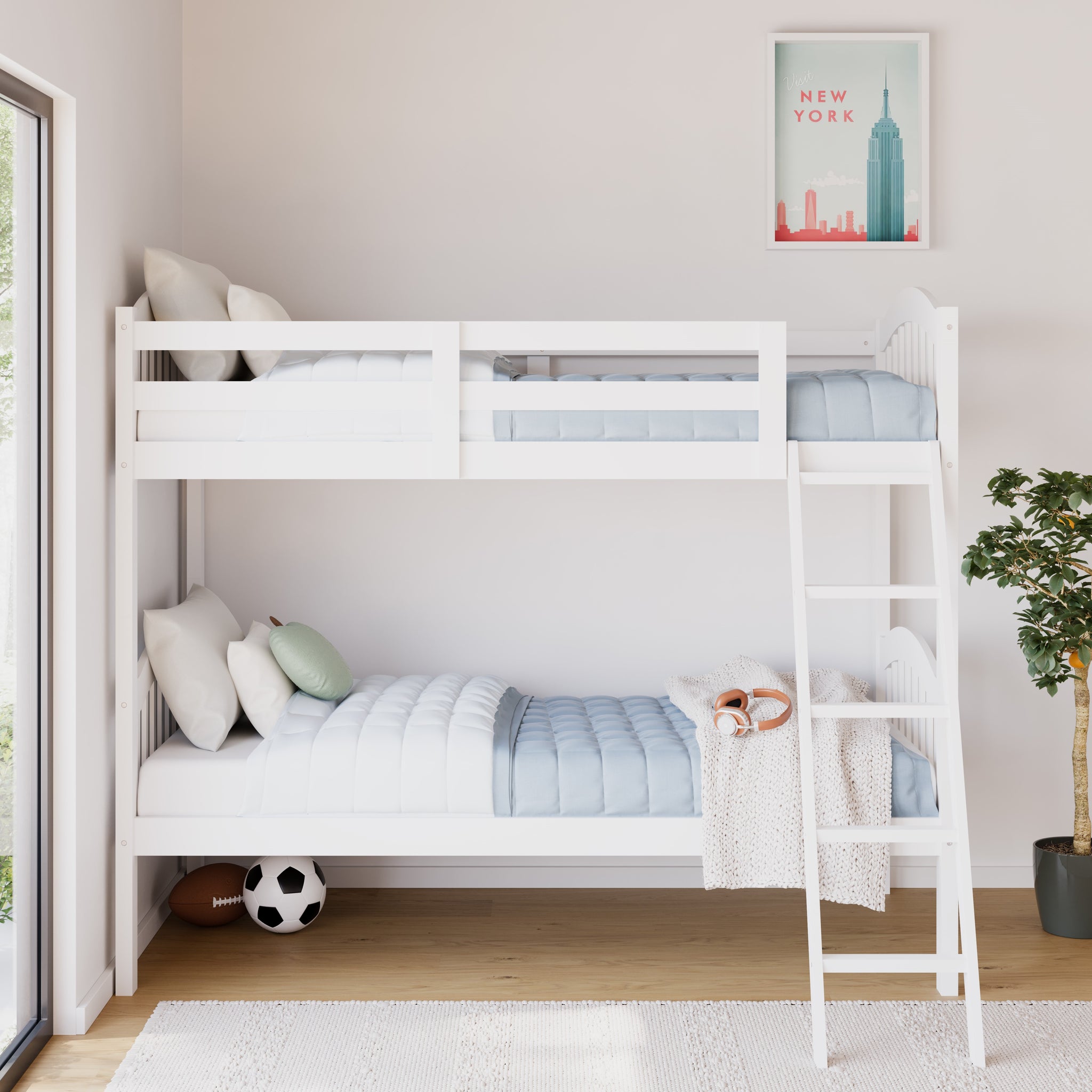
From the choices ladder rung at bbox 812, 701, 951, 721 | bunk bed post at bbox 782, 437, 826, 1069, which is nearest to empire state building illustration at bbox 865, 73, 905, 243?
bunk bed post at bbox 782, 437, 826, 1069

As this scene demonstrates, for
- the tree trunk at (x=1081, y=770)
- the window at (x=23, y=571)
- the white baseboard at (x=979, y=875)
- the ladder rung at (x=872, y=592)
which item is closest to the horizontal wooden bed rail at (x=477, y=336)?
the window at (x=23, y=571)

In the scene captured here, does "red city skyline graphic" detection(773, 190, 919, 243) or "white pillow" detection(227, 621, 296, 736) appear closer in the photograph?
"white pillow" detection(227, 621, 296, 736)

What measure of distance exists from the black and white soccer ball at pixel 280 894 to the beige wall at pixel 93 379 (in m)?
0.37

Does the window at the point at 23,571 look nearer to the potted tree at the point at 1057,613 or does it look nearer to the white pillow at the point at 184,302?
the white pillow at the point at 184,302

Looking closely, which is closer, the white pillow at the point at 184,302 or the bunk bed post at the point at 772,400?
the bunk bed post at the point at 772,400

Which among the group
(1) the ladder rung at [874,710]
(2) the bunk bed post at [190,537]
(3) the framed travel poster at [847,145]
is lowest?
(1) the ladder rung at [874,710]

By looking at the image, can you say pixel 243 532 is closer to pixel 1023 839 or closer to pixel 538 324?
pixel 538 324

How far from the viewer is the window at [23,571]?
2150 millimetres

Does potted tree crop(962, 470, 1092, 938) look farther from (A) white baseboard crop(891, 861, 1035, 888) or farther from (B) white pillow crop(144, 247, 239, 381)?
(B) white pillow crop(144, 247, 239, 381)

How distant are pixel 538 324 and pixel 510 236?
0.87 metres

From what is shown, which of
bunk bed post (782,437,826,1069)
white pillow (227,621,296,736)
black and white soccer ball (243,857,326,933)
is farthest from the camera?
black and white soccer ball (243,857,326,933)

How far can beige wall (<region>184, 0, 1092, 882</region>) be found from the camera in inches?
125

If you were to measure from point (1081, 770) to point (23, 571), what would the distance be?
2736 millimetres

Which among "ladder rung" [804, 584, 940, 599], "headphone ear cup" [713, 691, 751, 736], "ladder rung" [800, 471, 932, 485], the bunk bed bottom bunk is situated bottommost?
the bunk bed bottom bunk
